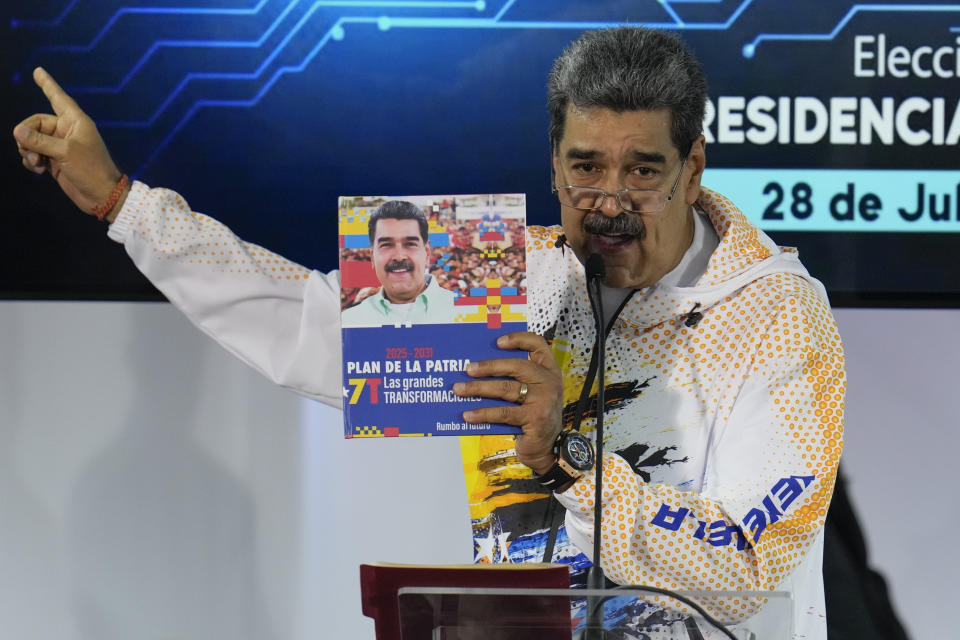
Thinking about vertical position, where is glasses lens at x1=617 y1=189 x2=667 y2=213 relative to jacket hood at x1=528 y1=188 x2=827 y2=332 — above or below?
above

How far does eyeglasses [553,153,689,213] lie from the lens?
1.81 meters

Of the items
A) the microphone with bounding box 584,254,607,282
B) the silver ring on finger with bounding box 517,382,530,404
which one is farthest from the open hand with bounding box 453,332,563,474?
the microphone with bounding box 584,254,607,282

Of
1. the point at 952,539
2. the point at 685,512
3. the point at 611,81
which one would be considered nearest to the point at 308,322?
the point at 611,81

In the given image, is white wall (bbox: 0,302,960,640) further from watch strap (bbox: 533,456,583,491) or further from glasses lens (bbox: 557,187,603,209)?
watch strap (bbox: 533,456,583,491)

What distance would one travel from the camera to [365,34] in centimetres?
293

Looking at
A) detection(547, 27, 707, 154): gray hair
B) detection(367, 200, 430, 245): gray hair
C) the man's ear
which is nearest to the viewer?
detection(367, 200, 430, 245): gray hair

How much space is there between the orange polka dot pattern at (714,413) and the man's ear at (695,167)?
0.26 ft

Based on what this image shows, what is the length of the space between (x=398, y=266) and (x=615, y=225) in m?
0.49

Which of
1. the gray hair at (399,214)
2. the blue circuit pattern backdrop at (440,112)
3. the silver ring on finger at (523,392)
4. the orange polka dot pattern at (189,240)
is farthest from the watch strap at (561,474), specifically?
the blue circuit pattern backdrop at (440,112)

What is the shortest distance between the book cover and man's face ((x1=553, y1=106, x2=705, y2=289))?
385mm

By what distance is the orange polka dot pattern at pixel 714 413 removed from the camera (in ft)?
5.15

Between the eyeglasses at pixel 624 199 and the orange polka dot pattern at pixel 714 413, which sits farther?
the eyeglasses at pixel 624 199

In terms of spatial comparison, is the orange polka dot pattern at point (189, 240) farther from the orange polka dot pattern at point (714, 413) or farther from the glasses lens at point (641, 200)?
the glasses lens at point (641, 200)

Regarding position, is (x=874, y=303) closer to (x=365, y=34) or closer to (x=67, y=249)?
(x=365, y=34)
